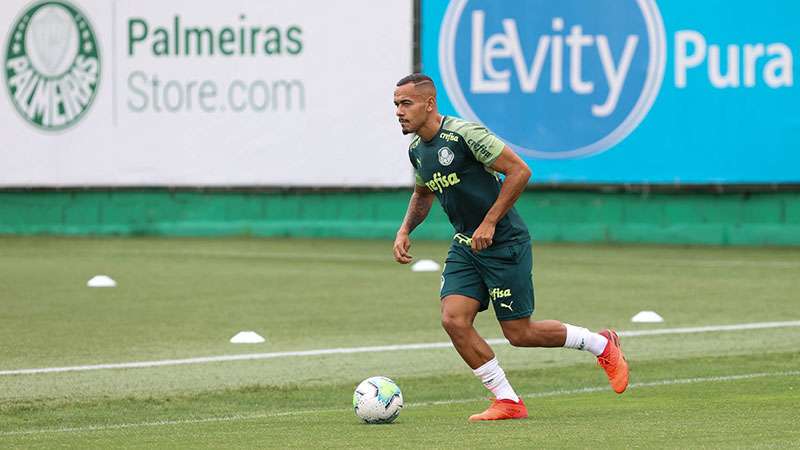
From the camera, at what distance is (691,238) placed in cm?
2588

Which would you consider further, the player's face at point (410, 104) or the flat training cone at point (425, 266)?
the flat training cone at point (425, 266)

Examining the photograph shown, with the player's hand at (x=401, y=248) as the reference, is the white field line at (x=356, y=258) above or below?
below

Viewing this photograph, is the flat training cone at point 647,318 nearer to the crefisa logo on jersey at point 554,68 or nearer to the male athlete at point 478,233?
the male athlete at point 478,233

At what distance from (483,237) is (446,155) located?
0.55 m

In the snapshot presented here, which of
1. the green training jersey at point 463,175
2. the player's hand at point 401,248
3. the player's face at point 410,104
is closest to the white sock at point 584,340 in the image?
the green training jersey at point 463,175

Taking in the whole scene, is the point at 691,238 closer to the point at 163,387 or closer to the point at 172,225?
the point at 172,225

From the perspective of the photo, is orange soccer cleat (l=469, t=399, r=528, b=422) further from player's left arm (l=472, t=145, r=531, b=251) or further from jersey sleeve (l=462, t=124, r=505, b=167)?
jersey sleeve (l=462, t=124, r=505, b=167)

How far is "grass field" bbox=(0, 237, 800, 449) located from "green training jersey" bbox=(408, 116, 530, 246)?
1.09m

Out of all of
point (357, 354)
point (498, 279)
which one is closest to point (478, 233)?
point (498, 279)

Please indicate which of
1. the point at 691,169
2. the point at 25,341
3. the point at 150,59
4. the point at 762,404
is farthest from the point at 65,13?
the point at 762,404

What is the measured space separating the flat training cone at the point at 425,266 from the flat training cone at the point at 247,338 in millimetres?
7160

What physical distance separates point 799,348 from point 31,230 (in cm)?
1800

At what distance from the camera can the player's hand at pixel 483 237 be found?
9727mm

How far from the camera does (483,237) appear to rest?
383 inches
